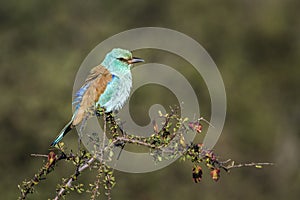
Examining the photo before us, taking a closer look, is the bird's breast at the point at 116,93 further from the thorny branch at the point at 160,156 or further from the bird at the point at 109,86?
the thorny branch at the point at 160,156

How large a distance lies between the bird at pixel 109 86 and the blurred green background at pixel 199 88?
511 cm

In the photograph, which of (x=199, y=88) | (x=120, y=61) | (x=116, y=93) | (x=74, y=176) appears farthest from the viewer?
(x=199, y=88)

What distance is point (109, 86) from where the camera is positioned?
5.20 meters

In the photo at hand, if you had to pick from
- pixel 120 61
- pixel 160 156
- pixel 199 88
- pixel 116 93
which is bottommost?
pixel 160 156

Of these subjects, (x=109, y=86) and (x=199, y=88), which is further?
(x=199, y=88)

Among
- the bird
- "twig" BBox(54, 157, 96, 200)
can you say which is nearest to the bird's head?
the bird

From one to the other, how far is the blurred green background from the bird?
5.11 meters

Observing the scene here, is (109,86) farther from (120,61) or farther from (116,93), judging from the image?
(120,61)

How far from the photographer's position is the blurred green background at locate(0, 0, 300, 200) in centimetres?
1126

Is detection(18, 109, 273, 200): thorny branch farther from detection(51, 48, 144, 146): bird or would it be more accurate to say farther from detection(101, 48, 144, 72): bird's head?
detection(101, 48, 144, 72): bird's head

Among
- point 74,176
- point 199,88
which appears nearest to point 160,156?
point 74,176

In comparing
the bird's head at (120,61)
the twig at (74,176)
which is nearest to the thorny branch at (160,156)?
the twig at (74,176)

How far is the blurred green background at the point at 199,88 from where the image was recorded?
1126cm

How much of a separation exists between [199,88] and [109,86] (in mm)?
7889
